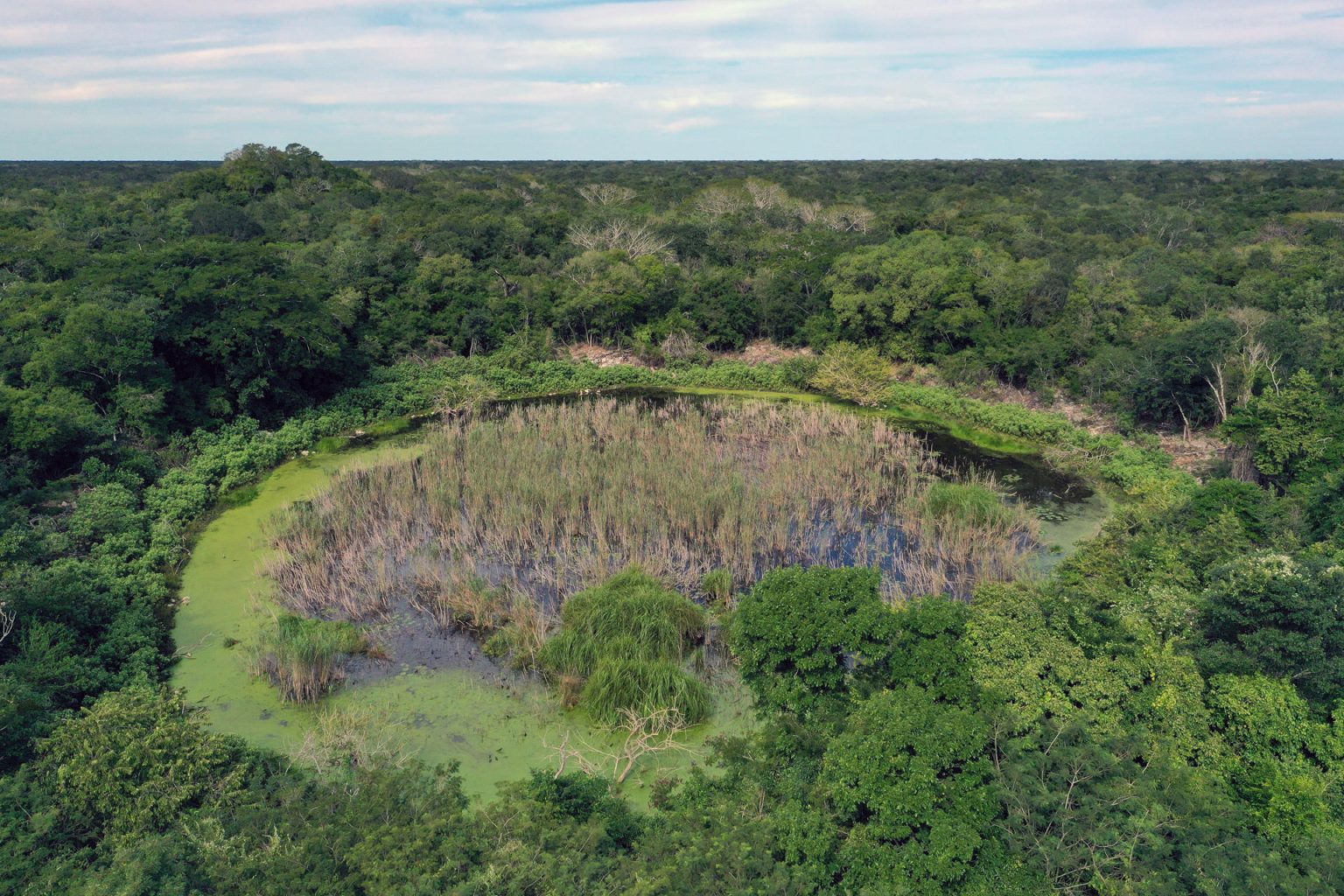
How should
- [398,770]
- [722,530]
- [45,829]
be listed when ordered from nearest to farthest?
1. [45,829]
2. [398,770]
3. [722,530]

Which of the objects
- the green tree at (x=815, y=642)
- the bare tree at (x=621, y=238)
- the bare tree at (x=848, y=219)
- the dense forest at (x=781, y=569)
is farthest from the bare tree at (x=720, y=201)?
the green tree at (x=815, y=642)

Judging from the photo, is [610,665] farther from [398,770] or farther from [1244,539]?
[1244,539]

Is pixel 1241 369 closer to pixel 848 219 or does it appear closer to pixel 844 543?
pixel 844 543

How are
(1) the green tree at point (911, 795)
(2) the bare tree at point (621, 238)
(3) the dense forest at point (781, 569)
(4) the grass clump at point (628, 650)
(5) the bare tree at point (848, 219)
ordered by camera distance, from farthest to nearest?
1. (5) the bare tree at point (848, 219)
2. (2) the bare tree at point (621, 238)
3. (4) the grass clump at point (628, 650)
4. (3) the dense forest at point (781, 569)
5. (1) the green tree at point (911, 795)

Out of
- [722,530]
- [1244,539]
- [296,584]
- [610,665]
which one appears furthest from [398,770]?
[1244,539]

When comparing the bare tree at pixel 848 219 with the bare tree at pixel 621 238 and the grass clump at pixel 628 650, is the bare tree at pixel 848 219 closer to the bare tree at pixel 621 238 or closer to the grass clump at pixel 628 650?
the bare tree at pixel 621 238

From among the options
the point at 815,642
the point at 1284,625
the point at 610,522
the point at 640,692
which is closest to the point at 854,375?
the point at 610,522
